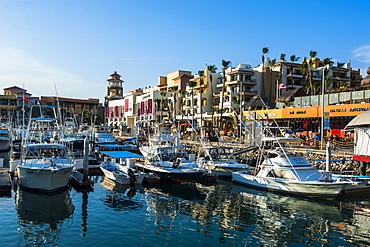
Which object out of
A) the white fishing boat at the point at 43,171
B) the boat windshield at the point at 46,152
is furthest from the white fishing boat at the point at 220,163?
the boat windshield at the point at 46,152

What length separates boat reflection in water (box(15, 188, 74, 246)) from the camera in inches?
659

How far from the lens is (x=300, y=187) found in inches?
985

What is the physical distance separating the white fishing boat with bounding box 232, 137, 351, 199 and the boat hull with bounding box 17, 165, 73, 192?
51.7 ft

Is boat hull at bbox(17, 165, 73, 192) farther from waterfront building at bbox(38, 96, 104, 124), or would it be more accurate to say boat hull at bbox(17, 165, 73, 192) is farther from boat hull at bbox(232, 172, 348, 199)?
waterfront building at bbox(38, 96, 104, 124)

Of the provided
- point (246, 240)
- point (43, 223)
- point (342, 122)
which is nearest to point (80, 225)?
point (43, 223)

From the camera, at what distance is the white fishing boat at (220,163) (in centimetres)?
3331

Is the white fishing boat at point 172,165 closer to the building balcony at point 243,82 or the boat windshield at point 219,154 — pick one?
the boat windshield at point 219,154

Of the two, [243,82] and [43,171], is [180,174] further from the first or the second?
[243,82]

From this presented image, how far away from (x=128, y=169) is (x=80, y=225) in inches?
517

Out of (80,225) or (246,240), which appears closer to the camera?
(246,240)

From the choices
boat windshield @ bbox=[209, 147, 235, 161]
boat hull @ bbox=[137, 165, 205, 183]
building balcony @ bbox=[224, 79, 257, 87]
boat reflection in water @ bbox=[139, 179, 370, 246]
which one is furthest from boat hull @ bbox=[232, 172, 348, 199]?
building balcony @ bbox=[224, 79, 257, 87]

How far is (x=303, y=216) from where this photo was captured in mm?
20672

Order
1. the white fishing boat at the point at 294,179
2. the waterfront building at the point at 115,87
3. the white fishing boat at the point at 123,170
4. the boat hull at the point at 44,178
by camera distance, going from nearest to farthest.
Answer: the white fishing boat at the point at 294,179 < the boat hull at the point at 44,178 < the white fishing boat at the point at 123,170 < the waterfront building at the point at 115,87

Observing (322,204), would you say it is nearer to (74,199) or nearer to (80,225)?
(80,225)
